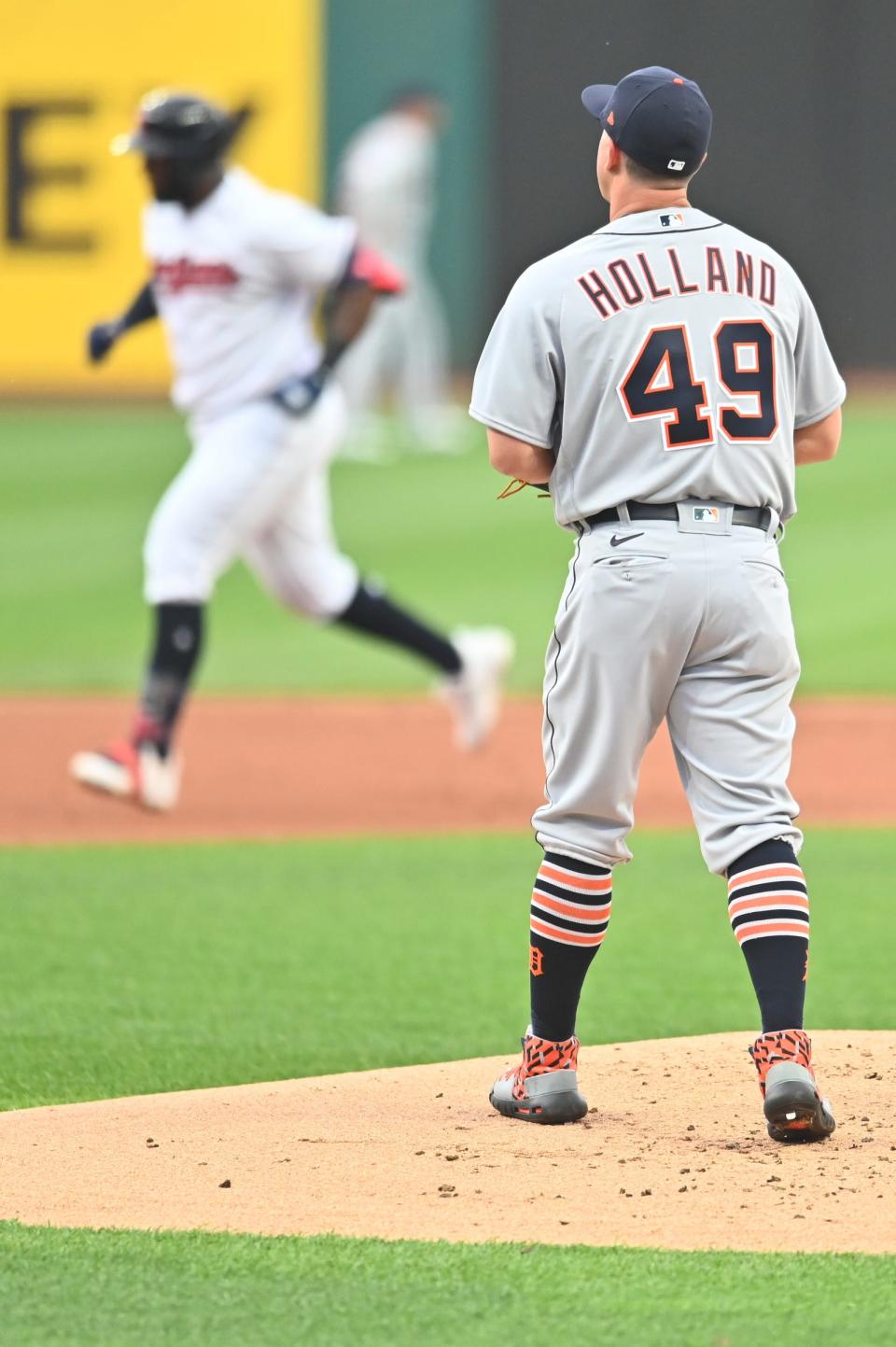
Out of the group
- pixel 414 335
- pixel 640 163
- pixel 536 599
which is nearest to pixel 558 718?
pixel 640 163

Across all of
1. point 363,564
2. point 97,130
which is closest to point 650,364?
point 363,564

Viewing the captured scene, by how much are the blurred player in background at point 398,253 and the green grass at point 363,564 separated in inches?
24.3

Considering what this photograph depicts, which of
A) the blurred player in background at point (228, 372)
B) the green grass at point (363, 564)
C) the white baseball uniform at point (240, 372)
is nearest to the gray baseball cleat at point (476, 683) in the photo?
the blurred player in background at point (228, 372)

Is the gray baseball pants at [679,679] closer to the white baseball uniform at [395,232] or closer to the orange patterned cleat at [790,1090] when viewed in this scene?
the orange patterned cleat at [790,1090]

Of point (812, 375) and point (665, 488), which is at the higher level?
point (812, 375)

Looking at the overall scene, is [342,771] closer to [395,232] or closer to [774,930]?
[774,930]

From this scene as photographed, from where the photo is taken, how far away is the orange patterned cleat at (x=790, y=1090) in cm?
359

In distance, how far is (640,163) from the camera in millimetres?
3750

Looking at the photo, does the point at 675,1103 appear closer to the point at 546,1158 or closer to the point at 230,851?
the point at 546,1158

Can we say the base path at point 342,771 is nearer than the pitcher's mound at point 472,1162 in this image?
No

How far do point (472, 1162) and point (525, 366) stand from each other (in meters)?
1.30

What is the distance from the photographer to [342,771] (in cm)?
819

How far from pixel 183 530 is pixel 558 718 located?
371 centimetres

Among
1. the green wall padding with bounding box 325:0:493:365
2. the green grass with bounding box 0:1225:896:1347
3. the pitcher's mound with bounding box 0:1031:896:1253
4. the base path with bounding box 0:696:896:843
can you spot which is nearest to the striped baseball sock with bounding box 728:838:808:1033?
the pitcher's mound with bounding box 0:1031:896:1253
